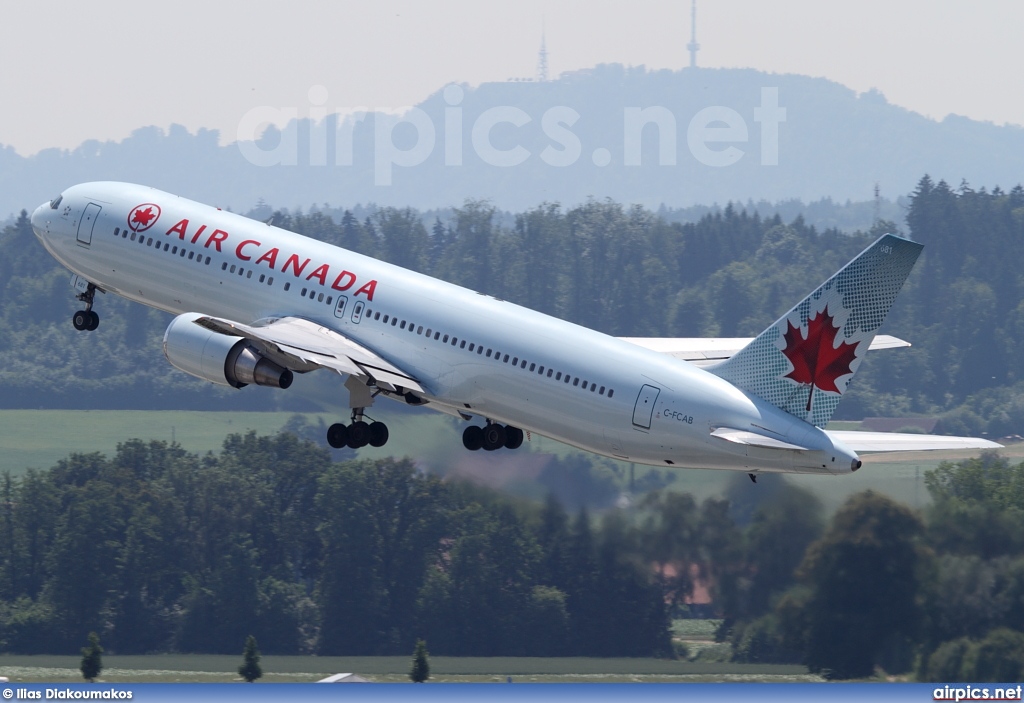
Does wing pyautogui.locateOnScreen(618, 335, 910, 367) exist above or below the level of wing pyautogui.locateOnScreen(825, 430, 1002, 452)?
above

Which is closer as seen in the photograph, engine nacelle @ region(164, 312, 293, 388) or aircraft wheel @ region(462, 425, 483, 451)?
engine nacelle @ region(164, 312, 293, 388)

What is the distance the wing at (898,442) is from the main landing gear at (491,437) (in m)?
11.2

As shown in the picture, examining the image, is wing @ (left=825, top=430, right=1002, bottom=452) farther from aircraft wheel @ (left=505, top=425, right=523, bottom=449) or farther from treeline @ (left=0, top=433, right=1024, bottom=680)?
treeline @ (left=0, top=433, right=1024, bottom=680)

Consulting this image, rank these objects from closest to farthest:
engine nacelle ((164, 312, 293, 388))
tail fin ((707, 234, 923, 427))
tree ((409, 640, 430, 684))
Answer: tail fin ((707, 234, 923, 427)) < engine nacelle ((164, 312, 293, 388)) < tree ((409, 640, 430, 684))

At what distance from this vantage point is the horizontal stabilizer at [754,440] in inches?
1785

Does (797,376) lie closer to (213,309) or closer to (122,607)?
(213,309)

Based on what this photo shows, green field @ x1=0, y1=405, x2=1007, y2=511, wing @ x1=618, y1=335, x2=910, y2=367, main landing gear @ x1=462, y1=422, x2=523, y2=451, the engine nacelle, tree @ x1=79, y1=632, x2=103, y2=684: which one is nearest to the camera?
the engine nacelle

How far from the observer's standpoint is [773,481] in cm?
6906

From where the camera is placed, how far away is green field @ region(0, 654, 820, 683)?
278 feet

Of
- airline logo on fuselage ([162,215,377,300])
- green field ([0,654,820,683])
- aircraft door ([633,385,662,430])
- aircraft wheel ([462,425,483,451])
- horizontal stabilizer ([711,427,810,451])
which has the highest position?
airline logo on fuselage ([162,215,377,300])

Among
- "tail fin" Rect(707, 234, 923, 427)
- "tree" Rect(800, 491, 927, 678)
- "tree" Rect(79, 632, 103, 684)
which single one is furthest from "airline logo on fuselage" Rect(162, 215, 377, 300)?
"tree" Rect(79, 632, 103, 684)

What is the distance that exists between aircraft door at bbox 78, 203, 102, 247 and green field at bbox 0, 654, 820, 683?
35.7 meters

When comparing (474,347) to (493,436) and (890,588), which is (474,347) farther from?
(890,588)

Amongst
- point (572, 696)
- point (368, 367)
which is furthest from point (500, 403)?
point (572, 696)
